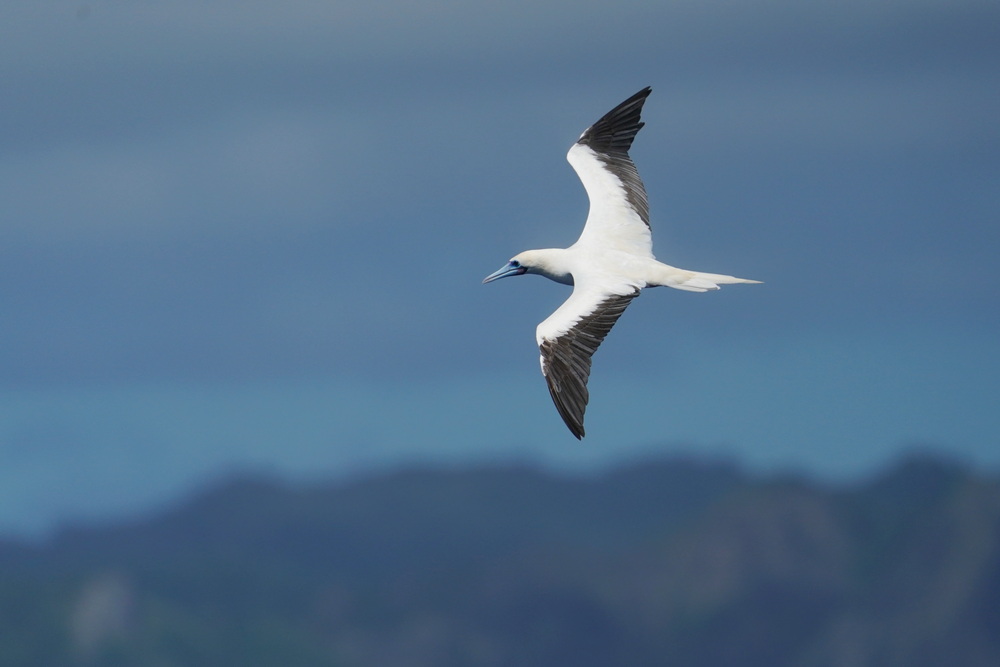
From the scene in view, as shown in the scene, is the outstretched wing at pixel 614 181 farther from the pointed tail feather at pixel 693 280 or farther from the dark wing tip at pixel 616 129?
the pointed tail feather at pixel 693 280

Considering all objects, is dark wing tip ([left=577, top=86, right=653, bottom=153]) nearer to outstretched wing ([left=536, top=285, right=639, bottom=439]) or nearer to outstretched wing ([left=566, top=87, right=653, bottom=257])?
outstretched wing ([left=566, top=87, right=653, bottom=257])

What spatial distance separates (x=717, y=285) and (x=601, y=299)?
1653 mm

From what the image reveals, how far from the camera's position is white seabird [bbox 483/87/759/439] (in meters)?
24.0

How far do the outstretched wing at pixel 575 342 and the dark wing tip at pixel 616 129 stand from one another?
471cm

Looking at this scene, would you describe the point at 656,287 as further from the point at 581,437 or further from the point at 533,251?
the point at 581,437

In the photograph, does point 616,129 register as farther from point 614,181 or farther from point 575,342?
point 575,342

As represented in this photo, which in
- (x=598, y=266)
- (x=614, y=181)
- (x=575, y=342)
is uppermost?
(x=614, y=181)

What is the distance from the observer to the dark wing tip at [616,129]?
2931cm

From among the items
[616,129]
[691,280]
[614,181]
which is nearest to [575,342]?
[691,280]

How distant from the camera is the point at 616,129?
29.6m

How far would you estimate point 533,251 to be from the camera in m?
27.5

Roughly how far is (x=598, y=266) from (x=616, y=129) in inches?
157

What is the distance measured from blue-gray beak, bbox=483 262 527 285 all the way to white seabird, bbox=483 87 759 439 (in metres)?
0.02

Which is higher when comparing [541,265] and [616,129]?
[616,129]
